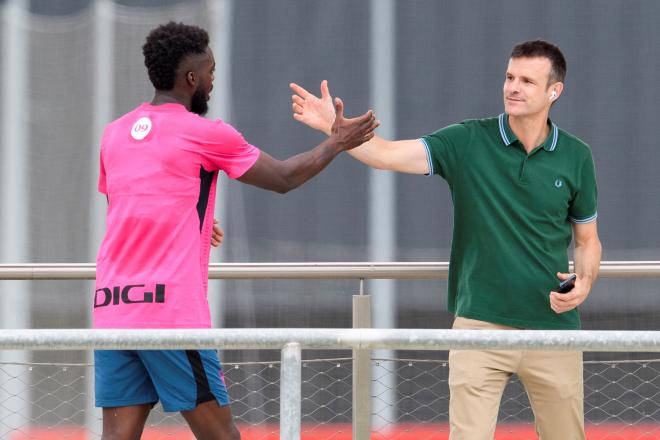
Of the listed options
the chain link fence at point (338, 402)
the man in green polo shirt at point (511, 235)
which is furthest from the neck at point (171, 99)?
the chain link fence at point (338, 402)

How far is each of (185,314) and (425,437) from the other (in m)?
1.91

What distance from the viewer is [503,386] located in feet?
9.71

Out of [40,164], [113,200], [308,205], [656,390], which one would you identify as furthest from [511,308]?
[40,164]

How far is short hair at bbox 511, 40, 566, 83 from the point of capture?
310 centimetres

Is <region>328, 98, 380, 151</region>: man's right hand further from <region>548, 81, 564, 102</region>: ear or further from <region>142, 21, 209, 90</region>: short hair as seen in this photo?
<region>548, 81, 564, 102</region>: ear

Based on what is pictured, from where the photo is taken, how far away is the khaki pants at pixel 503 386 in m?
2.90

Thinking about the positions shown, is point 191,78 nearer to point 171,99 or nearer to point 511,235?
point 171,99

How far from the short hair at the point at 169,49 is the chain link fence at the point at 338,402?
167cm

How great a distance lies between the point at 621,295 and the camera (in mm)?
4316

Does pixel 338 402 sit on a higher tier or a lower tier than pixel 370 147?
lower

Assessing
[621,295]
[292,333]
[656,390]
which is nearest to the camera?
[292,333]

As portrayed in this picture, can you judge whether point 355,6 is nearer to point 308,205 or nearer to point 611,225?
point 308,205

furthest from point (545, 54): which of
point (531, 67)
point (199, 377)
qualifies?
point (199, 377)

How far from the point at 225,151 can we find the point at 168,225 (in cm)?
23
